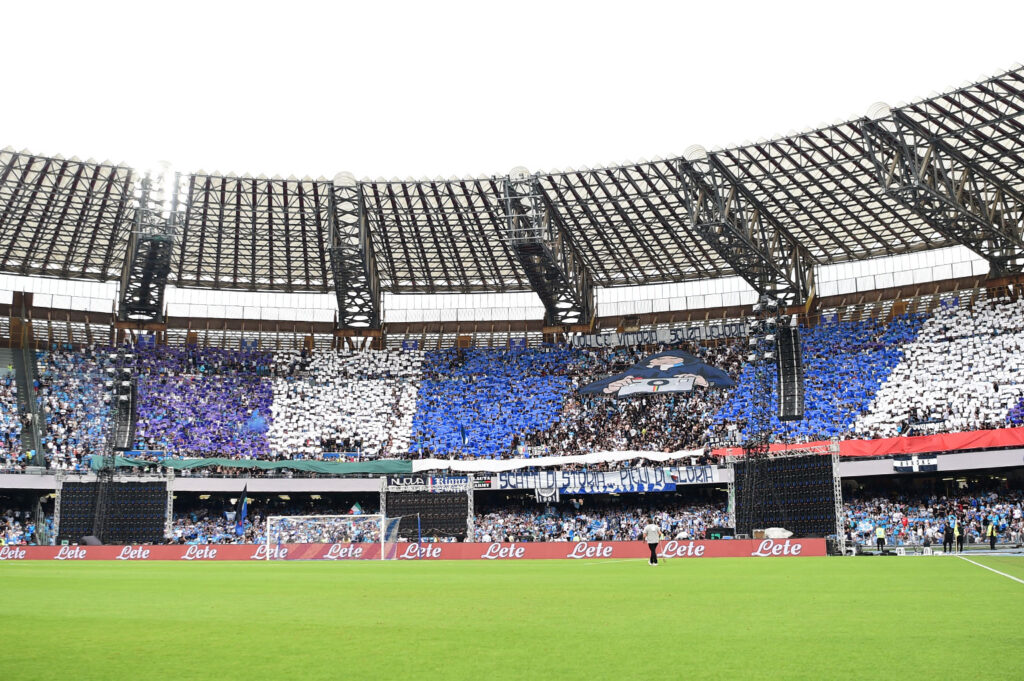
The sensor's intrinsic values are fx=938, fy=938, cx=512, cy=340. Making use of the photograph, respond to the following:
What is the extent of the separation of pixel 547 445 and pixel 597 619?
147 ft

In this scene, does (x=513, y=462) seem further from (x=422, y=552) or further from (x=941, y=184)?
(x=941, y=184)

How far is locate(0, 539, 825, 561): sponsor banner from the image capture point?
37.3 metres

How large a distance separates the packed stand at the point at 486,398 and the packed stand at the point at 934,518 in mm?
19285

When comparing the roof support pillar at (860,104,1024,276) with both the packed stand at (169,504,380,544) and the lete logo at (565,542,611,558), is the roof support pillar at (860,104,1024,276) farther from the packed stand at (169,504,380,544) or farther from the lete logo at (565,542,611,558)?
the packed stand at (169,504,380,544)

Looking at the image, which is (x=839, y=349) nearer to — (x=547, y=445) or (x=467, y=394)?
(x=547, y=445)

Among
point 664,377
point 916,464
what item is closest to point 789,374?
point 664,377

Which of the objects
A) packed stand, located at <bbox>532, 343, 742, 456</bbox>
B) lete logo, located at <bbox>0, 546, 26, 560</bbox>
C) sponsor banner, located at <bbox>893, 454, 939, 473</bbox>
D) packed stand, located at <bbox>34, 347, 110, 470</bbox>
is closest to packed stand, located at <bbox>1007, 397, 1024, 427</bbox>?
sponsor banner, located at <bbox>893, 454, 939, 473</bbox>

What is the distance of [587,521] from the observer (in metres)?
52.3

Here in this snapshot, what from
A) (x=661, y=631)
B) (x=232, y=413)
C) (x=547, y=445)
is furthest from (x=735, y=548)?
(x=232, y=413)

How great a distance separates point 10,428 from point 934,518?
1900 inches

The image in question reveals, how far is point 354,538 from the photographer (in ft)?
148

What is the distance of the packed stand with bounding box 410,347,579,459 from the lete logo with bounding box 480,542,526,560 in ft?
43.9

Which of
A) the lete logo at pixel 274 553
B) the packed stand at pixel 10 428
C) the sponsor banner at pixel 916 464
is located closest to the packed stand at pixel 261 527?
the lete logo at pixel 274 553

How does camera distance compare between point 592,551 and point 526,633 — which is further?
point 592,551
